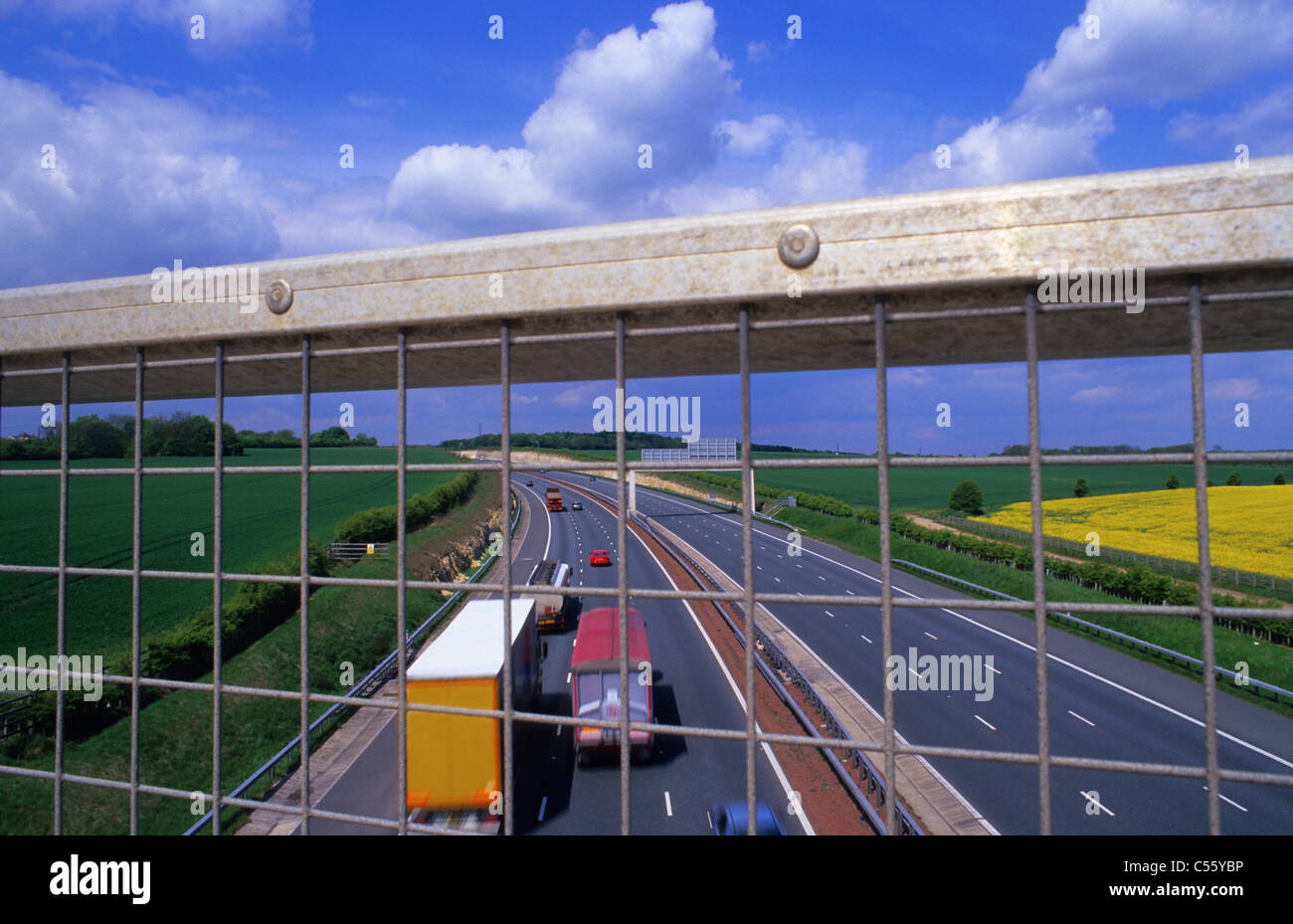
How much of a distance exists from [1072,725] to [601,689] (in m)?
16.2

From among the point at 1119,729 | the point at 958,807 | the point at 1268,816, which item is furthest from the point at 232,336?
the point at 1119,729

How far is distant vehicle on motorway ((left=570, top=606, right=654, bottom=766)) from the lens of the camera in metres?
16.7

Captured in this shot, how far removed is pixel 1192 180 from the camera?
3.75 m

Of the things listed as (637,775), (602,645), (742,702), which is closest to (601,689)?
(602,645)

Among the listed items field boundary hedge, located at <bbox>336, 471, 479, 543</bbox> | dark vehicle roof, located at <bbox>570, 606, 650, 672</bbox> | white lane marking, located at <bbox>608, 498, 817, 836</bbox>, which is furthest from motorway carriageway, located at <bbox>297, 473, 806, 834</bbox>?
field boundary hedge, located at <bbox>336, 471, 479, 543</bbox>

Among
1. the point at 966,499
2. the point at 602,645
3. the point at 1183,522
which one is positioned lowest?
the point at 602,645

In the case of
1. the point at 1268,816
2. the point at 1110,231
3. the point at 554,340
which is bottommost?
the point at 1268,816

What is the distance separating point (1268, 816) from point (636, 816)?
15737 millimetres

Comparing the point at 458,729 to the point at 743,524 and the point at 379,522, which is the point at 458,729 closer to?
the point at 743,524

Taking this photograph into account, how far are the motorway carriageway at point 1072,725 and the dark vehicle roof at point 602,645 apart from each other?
868 cm

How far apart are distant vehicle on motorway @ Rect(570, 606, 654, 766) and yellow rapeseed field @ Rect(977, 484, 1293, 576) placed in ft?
70.9

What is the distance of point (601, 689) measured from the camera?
50.5ft

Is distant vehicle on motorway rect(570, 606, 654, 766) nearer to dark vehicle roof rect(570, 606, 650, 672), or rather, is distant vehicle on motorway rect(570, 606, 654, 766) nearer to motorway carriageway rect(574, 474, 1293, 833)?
dark vehicle roof rect(570, 606, 650, 672)
